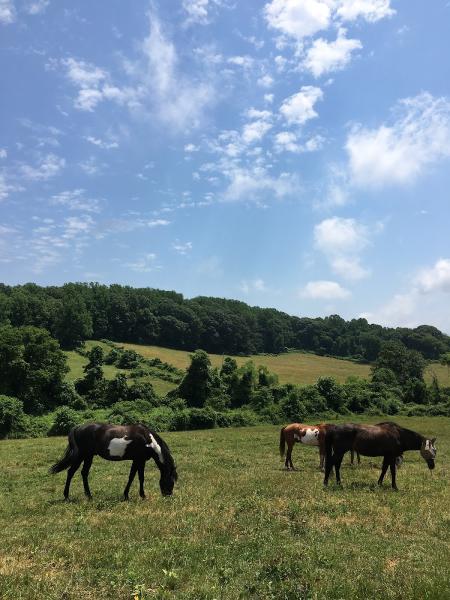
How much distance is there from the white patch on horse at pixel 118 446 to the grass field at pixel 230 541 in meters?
1.29

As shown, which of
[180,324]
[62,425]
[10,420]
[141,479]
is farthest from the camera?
[180,324]

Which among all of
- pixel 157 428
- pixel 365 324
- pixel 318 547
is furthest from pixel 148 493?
pixel 365 324

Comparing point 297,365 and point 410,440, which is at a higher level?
point 297,365

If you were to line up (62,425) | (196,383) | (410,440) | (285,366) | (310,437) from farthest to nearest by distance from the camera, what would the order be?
(285,366)
(196,383)
(62,425)
(310,437)
(410,440)

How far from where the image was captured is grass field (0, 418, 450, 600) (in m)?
6.78

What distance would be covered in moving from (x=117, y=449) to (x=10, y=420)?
125 feet

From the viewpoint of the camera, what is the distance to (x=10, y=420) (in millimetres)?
45938

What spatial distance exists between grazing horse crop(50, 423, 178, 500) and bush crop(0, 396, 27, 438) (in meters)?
36.5

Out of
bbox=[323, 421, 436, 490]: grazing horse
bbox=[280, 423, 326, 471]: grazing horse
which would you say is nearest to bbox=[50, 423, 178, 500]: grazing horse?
bbox=[323, 421, 436, 490]: grazing horse

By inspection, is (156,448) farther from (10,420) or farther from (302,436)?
(10,420)

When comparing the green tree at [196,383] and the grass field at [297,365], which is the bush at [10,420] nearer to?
the green tree at [196,383]

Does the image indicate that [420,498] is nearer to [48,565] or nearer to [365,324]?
[48,565]

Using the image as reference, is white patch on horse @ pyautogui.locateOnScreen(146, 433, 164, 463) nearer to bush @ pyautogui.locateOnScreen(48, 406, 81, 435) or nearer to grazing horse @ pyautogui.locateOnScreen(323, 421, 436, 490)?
grazing horse @ pyautogui.locateOnScreen(323, 421, 436, 490)

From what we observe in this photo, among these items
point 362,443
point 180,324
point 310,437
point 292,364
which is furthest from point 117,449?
point 180,324
